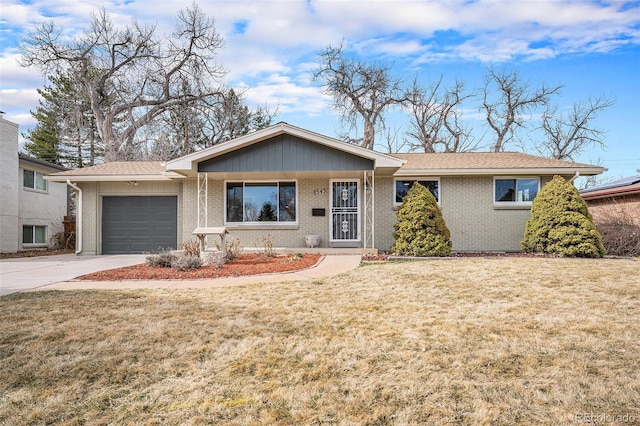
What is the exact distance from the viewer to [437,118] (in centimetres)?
2847

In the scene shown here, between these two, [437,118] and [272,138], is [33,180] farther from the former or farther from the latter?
[437,118]

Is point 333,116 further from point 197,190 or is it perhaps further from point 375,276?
point 375,276

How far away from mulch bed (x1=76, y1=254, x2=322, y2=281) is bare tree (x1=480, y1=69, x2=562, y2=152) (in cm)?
2254

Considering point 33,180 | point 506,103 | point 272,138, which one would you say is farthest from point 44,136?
point 506,103

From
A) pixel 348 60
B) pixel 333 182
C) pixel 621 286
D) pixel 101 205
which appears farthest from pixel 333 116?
pixel 621 286

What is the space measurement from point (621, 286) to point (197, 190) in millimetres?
11579

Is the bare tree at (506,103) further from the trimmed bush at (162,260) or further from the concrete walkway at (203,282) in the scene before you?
the trimmed bush at (162,260)

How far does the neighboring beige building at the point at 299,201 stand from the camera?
1232cm

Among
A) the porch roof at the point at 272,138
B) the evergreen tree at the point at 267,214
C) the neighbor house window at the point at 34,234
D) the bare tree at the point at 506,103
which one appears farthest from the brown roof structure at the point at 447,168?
the bare tree at the point at 506,103

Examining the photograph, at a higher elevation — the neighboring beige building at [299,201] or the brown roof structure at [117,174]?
the brown roof structure at [117,174]

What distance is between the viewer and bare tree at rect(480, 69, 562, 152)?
2694 cm

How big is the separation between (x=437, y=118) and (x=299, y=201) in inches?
760

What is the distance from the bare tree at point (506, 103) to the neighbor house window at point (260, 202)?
65.5 feet

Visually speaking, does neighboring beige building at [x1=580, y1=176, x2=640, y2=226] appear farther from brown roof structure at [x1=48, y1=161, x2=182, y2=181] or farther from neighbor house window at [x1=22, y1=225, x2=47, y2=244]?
neighbor house window at [x1=22, y1=225, x2=47, y2=244]
